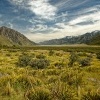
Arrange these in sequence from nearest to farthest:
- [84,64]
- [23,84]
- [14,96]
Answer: [14,96], [23,84], [84,64]

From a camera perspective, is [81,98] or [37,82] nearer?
[81,98]

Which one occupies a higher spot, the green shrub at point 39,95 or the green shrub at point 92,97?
the green shrub at point 39,95

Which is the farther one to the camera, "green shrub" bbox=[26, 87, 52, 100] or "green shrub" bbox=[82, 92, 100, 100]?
"green shrub" bbox=[26, 87, 52, 100]

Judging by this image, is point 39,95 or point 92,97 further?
point 39,95

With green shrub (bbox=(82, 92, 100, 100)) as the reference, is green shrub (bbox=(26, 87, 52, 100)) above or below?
above

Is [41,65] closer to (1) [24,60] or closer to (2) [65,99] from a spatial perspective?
(1) [24,60]

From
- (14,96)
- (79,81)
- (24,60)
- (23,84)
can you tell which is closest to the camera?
(14,96)

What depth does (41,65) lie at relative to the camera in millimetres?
28641

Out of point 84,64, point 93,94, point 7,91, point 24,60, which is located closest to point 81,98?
point 93,94

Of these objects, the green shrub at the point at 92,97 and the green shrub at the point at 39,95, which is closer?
the green shrub at the point at 92,97

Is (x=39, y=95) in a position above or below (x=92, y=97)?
above

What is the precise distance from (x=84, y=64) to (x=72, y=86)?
15.6 m

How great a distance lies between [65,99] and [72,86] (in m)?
4.47

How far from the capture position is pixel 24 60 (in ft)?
110
